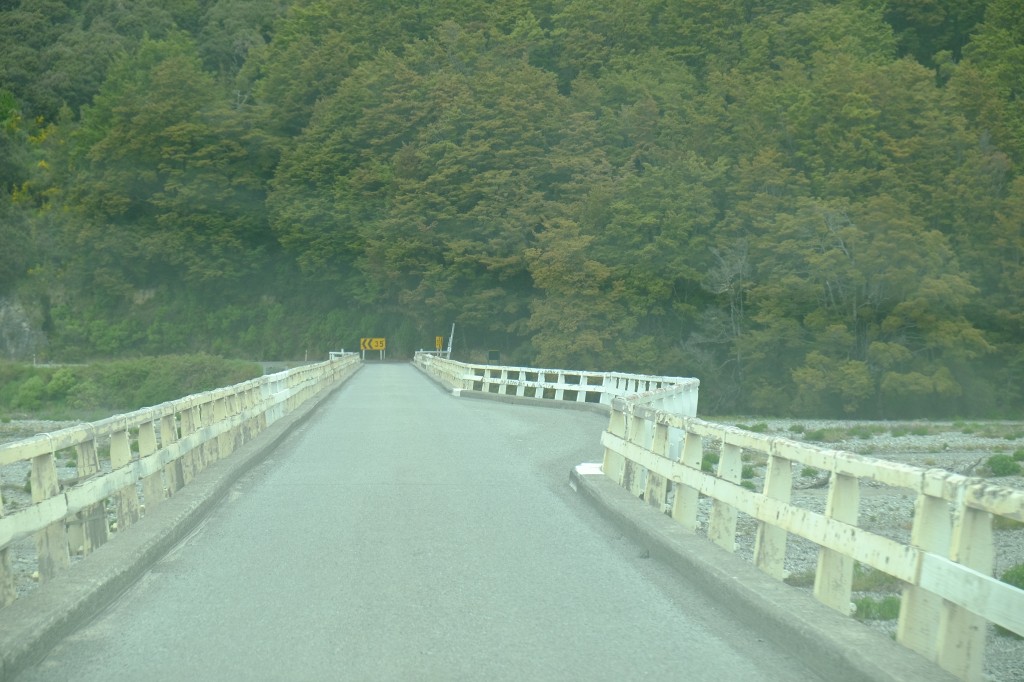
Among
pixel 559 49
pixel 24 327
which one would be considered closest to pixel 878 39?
pixel 559 49

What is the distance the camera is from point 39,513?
704 centimetres

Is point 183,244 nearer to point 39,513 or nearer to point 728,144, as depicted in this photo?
point 728,144

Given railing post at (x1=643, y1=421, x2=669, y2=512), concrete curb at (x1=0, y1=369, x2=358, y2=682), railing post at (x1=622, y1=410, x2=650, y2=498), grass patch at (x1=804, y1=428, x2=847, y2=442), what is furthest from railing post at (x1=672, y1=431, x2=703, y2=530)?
grass patch at (x1=804, y1=428, x2=847, y2=442)

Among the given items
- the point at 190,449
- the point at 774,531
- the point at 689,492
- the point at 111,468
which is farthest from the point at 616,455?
the point at 111,468

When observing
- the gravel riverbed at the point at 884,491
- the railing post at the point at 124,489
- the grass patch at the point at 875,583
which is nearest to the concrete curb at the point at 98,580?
the railing post at the point at 124,489

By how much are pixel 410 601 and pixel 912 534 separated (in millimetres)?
3235

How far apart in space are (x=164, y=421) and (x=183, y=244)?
86015 mm

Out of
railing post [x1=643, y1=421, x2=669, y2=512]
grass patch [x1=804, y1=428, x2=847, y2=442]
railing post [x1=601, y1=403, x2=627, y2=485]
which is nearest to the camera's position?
railing post [x1=643, y1=421, x2=669, y2=512]

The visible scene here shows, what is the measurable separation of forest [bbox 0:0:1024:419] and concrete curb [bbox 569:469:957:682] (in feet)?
150

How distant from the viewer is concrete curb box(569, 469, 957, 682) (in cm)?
540

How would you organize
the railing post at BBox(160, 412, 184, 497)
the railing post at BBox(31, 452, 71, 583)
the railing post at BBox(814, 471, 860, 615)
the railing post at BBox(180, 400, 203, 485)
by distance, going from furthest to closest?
the railing post at BBox(180, 400, 203, 485) < the railing post at BBox(160, 412, 184, 497) < the railing post at BBox(31, 452, 71, 583) < the railing post at BBox(814, 471, 860, 615)

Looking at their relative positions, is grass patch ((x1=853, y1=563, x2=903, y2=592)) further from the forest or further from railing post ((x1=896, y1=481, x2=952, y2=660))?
the forest

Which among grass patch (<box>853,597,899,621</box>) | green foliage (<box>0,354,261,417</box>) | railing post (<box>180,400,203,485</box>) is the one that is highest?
railing post (<box>180,400,203,485</box>)

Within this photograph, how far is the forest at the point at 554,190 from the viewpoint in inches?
2215
